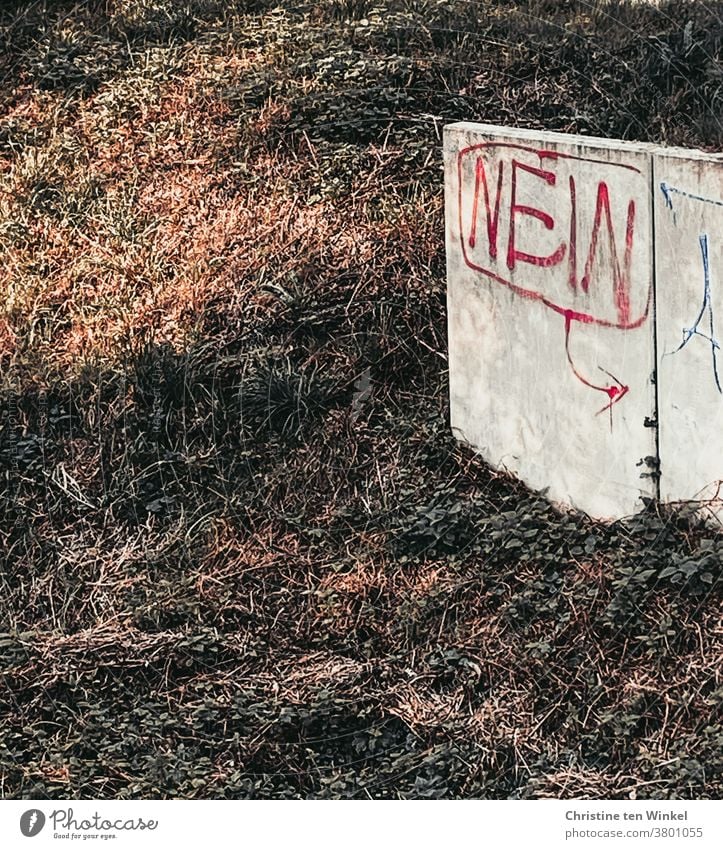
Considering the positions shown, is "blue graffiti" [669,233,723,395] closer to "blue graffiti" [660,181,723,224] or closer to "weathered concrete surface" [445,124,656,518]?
"blue graffiti" [660,181,723,224]

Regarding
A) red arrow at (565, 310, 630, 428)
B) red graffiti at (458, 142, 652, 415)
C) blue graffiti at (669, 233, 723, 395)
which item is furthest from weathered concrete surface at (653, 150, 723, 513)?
red arrow at (565, 310, 630, 428)

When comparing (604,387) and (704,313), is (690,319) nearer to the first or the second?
(704,313)

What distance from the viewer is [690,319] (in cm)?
497

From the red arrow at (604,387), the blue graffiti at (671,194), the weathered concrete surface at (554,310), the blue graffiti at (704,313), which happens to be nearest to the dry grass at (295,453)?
the weathered concrete surface at (554,310)

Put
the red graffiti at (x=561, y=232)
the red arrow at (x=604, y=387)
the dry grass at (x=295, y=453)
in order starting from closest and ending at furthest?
the dry grass at (x=295, y=453) < the red graffiti at (x=561, y=232) < the red arrow at (x=604, y=387)

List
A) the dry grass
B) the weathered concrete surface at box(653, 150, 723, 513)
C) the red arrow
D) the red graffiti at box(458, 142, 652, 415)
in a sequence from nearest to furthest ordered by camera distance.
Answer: the weathered concrete surface at box(653, 150, 723, 513) < the dry grass < the red graffiti at box(458, 142, 652, 415) < the red arrow

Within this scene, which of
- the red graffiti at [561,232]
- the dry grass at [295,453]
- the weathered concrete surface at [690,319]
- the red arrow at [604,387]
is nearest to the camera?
the weathered concrete surface at [690,319]

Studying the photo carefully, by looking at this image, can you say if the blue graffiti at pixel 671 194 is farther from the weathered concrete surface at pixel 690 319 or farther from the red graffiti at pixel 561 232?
the red graffiti at pixel 561 232

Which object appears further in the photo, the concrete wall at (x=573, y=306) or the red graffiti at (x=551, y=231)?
the red graffiti at (x=551, y=231)

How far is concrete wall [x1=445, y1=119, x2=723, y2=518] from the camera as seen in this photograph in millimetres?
5062

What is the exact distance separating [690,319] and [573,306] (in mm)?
768

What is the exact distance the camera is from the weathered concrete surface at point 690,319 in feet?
15.7

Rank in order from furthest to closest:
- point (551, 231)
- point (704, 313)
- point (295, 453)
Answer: point (295, 453)
point (551, 231)
point (704, 313)

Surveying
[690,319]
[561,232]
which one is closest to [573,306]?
[561,232]
